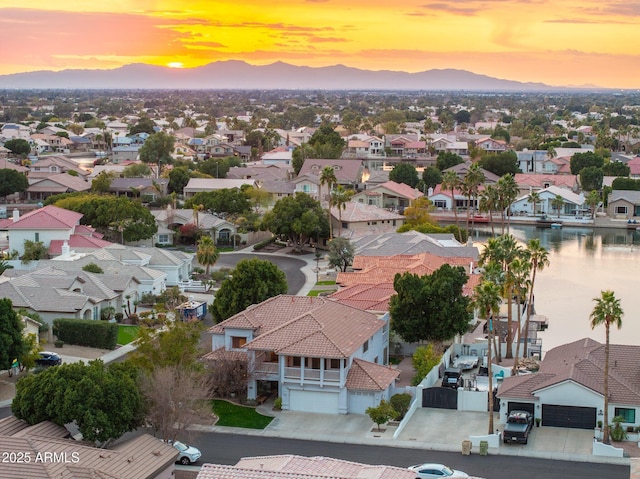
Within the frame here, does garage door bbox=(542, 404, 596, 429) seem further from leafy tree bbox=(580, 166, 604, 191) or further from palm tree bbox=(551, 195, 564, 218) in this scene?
leafy tree bbox=(580, 166, 604, 191)

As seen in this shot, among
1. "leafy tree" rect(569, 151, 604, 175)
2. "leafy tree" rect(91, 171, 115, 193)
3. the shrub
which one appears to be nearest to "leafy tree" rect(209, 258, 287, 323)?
the shrub

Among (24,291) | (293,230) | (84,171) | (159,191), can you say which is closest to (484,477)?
(24,291)

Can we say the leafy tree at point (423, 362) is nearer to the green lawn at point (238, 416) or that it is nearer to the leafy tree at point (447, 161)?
the green lawn at point (238, 416)

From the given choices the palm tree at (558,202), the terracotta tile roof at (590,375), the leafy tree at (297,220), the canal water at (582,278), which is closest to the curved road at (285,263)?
the leafy tree at (297,220)

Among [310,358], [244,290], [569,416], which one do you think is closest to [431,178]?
[244,290]

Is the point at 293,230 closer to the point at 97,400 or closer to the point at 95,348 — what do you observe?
the point at 95,348

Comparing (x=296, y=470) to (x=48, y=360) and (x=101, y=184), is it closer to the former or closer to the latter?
(x=48, y=360)
